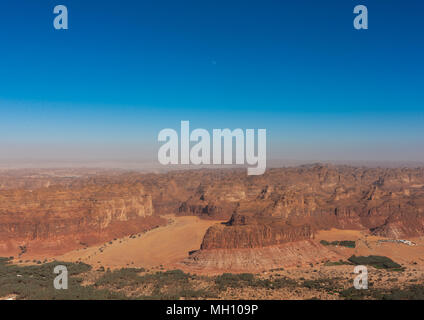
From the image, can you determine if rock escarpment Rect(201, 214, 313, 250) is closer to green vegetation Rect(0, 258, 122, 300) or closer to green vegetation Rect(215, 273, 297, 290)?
green vegetation Rect(215, 273, 297, 290)

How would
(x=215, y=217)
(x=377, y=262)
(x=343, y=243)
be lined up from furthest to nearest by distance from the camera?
(x=215, y=217), (x=343, y=243), (x=377, y=262)

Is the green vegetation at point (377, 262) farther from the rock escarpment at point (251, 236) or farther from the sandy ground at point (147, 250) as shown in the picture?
the sandy ground at point (147, 250)

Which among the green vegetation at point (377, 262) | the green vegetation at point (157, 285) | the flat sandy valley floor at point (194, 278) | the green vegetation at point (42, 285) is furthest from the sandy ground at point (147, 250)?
the green vegetation at point (377, 262)

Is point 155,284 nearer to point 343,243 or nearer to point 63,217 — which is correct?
point 63,217

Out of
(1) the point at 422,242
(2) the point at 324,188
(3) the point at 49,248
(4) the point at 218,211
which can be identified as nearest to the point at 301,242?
(1) the point at 422,242

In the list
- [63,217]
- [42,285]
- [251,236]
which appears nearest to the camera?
[42,285]

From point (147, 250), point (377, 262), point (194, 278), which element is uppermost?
point (194, 278)

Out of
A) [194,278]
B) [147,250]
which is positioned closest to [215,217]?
[147,250]
